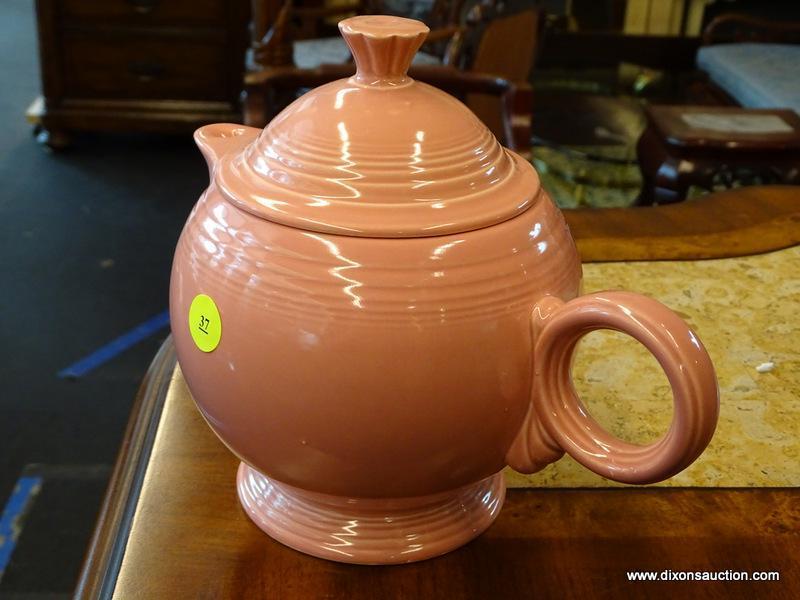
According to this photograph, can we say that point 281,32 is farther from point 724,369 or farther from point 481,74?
point 724,369

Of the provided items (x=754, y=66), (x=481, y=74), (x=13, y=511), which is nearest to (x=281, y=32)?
(x=481, y=74)

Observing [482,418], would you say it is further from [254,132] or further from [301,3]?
[301,3]

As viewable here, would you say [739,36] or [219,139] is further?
[739,36]

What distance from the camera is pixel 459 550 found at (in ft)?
1.97

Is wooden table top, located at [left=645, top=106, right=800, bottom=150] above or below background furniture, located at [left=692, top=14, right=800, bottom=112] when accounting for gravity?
above

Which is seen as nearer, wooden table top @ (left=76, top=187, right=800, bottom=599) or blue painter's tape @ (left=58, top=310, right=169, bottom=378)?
wooden table top @ (left=76, top=187, right=800, bottom=599)

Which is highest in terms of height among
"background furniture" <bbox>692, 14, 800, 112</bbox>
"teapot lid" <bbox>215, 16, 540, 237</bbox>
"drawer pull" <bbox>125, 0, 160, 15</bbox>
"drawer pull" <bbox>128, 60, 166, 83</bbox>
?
"teapot lid" <bbox>215, 16, 540, 237</bbox>

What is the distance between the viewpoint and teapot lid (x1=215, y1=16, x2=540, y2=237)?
506 millimetres

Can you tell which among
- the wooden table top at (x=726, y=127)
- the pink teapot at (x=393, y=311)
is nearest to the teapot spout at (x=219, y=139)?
the pink teapot at (x=393, y=311)

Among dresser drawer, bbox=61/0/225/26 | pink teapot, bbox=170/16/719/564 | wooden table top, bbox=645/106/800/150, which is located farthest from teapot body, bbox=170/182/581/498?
dresser drawer, bbox=61/0/225/26

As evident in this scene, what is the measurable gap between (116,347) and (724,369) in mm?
1334

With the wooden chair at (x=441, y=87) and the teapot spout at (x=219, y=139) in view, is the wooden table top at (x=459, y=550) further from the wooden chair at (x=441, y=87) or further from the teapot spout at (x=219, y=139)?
the wooden chair at (x=441, y=87)

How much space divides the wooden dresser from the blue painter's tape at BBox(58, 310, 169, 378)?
0.97 metres

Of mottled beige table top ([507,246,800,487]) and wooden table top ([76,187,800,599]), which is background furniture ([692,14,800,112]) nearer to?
mottled beige table top ([507,246,800,487])
